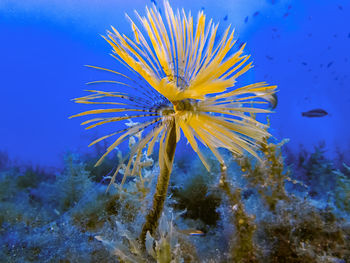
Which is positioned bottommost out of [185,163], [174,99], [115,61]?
[185,163]

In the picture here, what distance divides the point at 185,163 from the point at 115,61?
17.9 meters

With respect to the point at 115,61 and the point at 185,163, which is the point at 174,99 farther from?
the point at 115,61

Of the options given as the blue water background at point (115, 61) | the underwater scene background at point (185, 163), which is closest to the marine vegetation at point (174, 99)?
the underwater scene background at point (185, 163)

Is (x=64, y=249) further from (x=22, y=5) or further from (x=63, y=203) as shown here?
(x=22, y=5)

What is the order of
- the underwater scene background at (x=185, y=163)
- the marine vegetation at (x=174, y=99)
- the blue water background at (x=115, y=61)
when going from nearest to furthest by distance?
the marine vegetation at (x=174, y=99)
the underwater scene background at (x=185, y=163)
the blue water background at (x=115, y=61)

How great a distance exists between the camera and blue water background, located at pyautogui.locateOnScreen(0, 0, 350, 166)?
11750 mm

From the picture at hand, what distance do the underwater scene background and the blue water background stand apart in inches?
3.8

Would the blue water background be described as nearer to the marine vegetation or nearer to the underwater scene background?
the underwater scene background

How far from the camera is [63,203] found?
3.49m

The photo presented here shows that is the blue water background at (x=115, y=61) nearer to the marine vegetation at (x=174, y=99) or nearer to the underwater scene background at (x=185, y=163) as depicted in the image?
the underwater scene background at (x=185, y=163)

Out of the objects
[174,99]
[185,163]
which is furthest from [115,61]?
[174,99]

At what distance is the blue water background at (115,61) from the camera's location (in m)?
11.8

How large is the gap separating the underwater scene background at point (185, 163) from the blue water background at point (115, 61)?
0.32ft

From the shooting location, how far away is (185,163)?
5.38 metres
